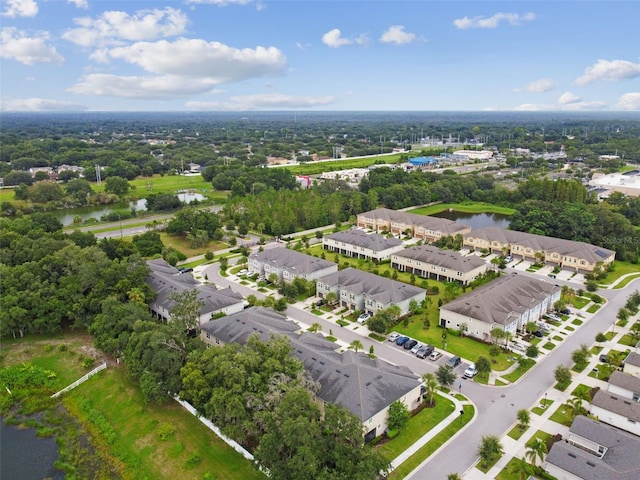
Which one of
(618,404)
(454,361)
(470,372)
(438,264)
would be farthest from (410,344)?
(438,264)

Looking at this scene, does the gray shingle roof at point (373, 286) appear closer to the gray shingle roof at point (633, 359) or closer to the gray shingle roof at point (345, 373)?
the gray shingle roof at point (345, 373)

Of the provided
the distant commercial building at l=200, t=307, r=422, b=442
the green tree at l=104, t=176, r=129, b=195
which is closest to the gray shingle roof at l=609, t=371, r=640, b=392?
the distant commercial building at l=200, t=307, r=422, b=442

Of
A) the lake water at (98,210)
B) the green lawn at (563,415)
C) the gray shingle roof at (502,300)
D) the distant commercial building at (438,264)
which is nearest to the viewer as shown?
the green lawn at (563,415)

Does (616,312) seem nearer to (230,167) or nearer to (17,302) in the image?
(17,302)

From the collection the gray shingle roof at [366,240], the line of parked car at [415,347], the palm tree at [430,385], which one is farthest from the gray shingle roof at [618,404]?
the gray shingle roof at [366,240]

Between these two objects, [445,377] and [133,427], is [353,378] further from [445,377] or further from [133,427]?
[133,427]

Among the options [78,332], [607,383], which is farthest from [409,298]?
[78,332]

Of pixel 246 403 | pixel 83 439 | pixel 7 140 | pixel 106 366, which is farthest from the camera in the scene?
pixel 7 140
